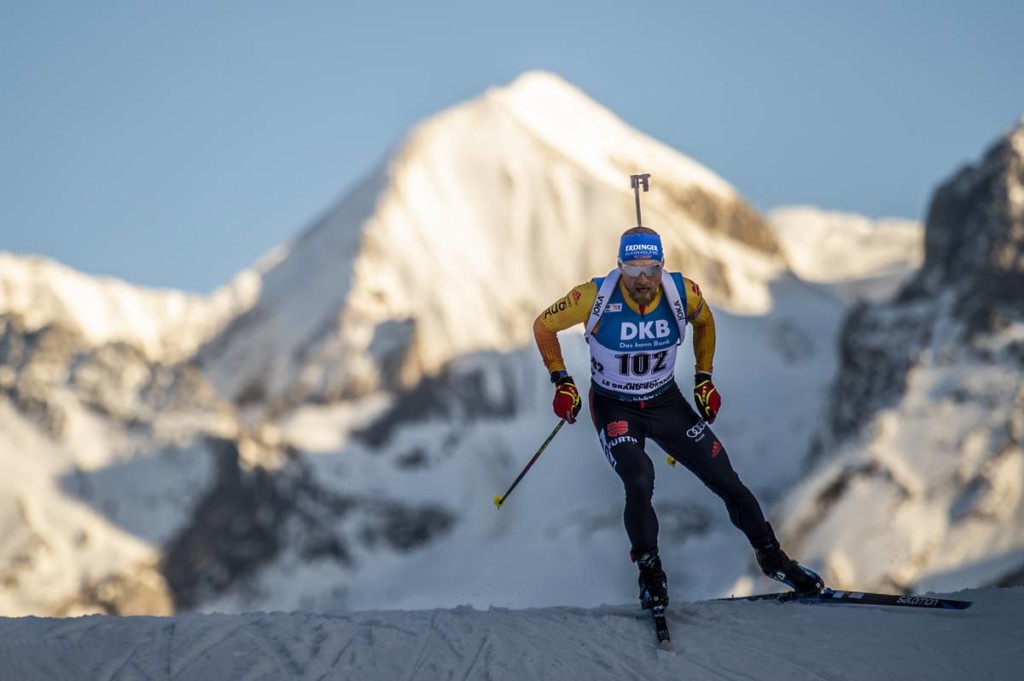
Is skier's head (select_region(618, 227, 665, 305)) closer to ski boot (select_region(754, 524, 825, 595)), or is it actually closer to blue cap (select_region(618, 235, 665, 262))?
blue cap (select_region(618, 235, 665, 262))

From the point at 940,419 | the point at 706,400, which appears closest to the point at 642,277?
the point at 706,400

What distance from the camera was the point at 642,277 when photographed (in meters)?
14.3

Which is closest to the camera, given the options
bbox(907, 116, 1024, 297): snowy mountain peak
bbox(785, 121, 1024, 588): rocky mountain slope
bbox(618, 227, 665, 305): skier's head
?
bbox(618, 227, 665, 305): skier's head

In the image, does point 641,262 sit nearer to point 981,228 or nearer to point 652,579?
point 652,579

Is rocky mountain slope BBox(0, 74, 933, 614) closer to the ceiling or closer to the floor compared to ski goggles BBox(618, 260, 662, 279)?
closer to the ceiling

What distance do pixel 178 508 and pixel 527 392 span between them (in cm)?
4141

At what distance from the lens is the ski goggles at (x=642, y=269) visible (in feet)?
Answer: 46.9

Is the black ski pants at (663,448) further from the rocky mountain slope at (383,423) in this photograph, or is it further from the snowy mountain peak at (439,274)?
the snowy mountain peak at (439,274)

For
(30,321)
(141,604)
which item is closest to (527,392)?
(141,604)

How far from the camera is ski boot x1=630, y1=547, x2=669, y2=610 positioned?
47.3 ft

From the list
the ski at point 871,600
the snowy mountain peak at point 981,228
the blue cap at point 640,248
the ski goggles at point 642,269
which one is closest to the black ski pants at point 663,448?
the ski at point 871,600

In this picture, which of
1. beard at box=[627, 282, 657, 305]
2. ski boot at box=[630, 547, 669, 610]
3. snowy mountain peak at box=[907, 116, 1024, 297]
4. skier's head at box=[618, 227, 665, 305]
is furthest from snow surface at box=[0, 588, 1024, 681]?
snowy mountain peak at box=[907, 116, 1024, 297]

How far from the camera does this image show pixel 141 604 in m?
150

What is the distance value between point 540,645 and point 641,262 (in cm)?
372
